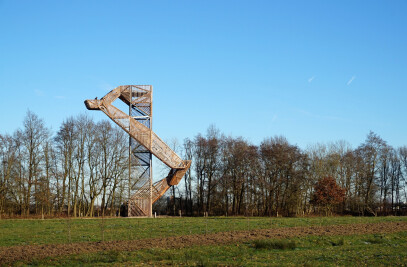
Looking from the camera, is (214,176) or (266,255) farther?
(214,176)

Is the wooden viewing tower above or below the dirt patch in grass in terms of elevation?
above

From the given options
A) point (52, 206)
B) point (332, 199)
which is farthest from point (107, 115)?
point (332, 199)

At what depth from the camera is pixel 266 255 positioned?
15.8 metres

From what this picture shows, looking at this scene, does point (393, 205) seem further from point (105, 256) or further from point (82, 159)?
point (105, 256)

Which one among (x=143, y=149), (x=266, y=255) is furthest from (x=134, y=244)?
(x=143, y=149)

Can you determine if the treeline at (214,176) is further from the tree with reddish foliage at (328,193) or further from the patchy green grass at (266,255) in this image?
the patchy green grass at (266,255)

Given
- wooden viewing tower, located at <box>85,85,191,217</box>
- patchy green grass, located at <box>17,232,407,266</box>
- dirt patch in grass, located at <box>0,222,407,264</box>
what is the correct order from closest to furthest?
patchy green grass, located at <box>17,232,407,266</box> < dirt patch in grass, located at <box>0,222,407,264</box> < wooden viewing tower, located at <box>85,85,191,217</box>

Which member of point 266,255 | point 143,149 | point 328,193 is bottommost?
point 266,255

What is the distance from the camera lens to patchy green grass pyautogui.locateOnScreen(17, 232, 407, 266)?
14.1 metres

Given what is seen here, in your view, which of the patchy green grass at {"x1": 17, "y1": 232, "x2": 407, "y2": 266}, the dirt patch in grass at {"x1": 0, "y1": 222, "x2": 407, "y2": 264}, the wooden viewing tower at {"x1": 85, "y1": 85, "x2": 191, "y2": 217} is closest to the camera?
the patchy green grass at {"x1": 17, "y1": 232, "x2": 407, "y2": 266}

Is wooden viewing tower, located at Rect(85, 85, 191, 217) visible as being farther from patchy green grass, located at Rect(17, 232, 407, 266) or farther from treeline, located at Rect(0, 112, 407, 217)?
patchy green grass, located at Rect(17, 232, 407, 266)

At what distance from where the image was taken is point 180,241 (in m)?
19.7

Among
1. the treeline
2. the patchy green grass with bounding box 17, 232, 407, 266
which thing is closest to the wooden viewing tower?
the treeline

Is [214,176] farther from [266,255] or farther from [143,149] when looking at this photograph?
[266,255]
